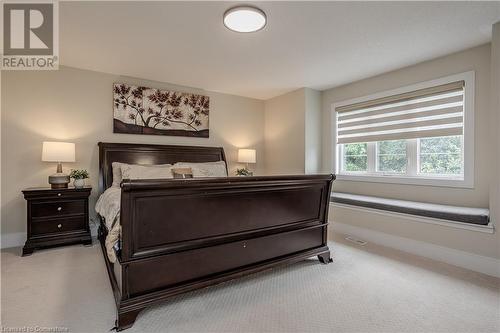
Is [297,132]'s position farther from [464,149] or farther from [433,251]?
[433,251]

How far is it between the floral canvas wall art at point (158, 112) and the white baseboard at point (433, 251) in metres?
3.09

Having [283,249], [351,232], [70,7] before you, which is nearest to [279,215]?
[283,249]

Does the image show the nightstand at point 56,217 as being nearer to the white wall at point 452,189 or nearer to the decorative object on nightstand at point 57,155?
the decorative object on nightstand at point 57,155

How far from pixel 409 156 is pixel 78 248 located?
4506 mm

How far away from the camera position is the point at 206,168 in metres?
3.95

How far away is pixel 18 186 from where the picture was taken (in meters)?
3.17

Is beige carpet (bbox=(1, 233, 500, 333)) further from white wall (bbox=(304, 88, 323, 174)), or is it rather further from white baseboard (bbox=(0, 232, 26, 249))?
white wall (bbox=(304, 88, 323, 174))

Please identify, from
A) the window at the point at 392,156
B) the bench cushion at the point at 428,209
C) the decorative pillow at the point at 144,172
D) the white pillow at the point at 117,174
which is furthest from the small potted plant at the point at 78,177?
the window at the point at 392,156

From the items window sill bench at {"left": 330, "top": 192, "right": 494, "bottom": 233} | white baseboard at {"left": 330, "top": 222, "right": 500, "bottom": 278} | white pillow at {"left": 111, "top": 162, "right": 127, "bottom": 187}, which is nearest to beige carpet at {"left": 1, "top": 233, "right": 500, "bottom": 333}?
white baseboard at {"left": 330, "top": 222, "right": 500, "bottom": 278}

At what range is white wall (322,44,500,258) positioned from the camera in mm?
2576

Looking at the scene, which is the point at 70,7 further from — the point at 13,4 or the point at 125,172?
the point at 125,172

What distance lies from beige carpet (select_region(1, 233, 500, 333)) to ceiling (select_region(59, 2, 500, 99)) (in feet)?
7.89

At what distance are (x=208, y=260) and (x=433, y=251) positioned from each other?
2579 millimetres

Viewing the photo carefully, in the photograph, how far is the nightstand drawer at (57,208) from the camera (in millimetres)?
2926
